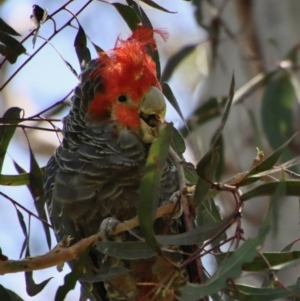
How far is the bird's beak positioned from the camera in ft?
5.40

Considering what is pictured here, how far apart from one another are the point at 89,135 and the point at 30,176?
0.20 metres

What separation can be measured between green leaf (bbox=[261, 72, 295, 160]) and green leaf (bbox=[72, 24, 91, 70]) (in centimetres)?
A: 80

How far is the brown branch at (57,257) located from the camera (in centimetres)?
125

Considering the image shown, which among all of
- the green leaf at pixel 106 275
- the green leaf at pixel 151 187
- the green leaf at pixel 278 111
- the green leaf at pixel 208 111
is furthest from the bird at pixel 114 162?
the green leaf at pixel 208 111

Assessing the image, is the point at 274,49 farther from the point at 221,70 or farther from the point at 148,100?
the point at 148,100

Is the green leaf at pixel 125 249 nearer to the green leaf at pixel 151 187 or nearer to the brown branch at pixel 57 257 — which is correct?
the brown branch at pixel 57 257

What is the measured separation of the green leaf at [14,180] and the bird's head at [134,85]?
27 cm

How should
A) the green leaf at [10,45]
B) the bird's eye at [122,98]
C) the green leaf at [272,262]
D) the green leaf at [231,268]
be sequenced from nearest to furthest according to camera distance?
1. the green leaf at [231,268]
2. the green leaf at [272,262]
3. the green leaf at [10,45]
4. the bird's eye at [122,98]

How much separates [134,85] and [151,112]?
0.09 meters

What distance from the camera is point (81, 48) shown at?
1736 millimetres

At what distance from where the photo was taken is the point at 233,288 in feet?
3.84

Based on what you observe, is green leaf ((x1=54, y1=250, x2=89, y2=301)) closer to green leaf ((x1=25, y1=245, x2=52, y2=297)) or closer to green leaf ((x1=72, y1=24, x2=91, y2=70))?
green leaf ((x1=25, y1=245, x2=52, y2=297))

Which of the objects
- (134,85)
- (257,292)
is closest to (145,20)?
(134,85)

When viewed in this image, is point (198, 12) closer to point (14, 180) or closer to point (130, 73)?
point (130, 73)
